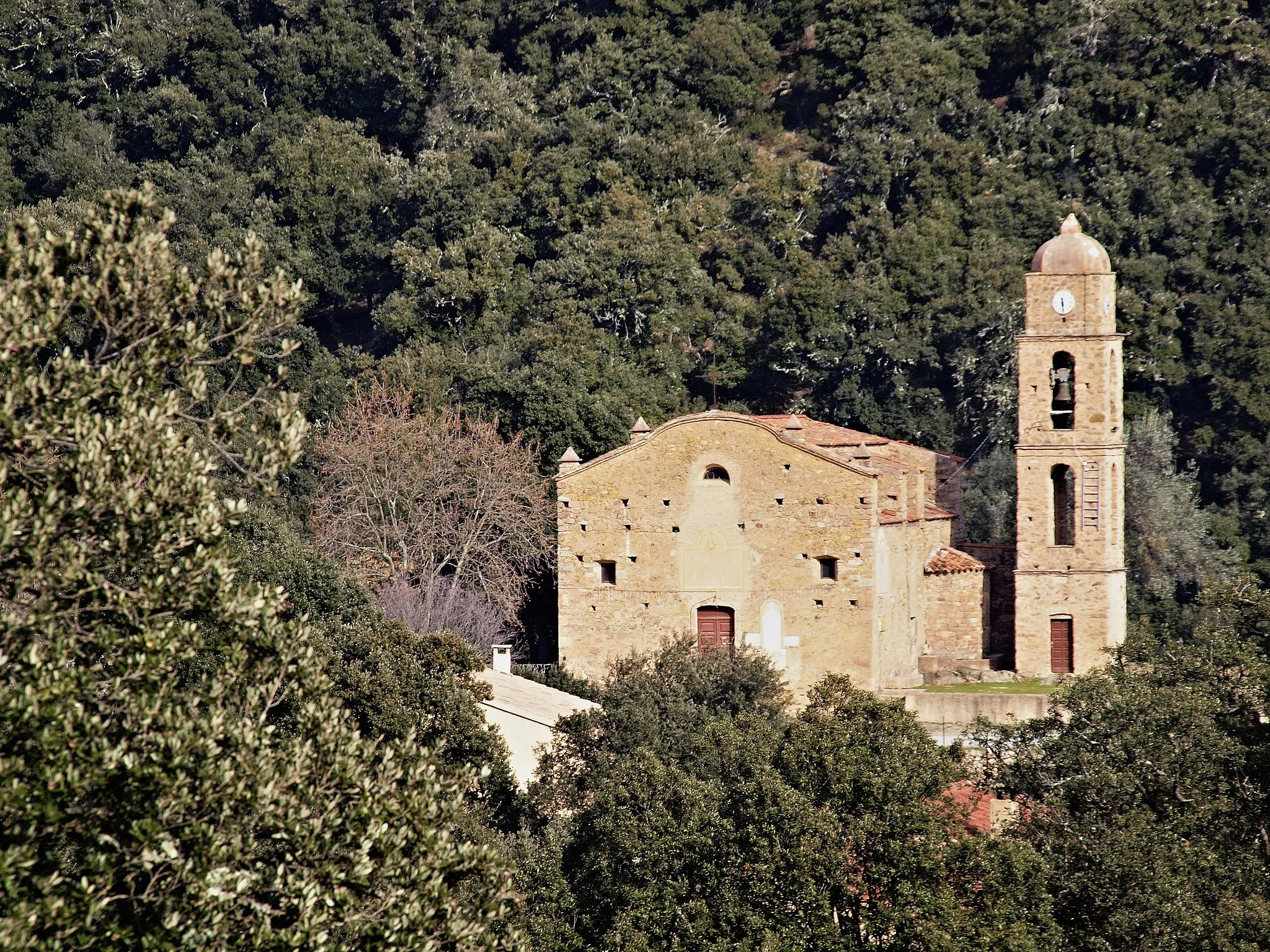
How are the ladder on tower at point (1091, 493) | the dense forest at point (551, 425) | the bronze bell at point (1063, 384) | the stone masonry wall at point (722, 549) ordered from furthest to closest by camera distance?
the bronze bell at point (1063, 384) < the ladder on tower at point (1091, 493) < the stone masonry wall at point (722, 549) < the dense forest at point (551, 425)

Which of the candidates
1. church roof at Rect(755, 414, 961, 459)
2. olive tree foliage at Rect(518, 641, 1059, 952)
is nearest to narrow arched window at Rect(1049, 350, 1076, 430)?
church roof at Rect(755, 414, 961, 459)

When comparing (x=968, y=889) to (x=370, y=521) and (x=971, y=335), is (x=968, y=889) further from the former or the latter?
(x=971, y=335)

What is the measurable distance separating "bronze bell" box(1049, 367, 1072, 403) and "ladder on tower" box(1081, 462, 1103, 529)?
56.7 inches

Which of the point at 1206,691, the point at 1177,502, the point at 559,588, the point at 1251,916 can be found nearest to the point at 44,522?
the point at 1251,916

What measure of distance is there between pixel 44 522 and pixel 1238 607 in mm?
19076

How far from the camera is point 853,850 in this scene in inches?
837

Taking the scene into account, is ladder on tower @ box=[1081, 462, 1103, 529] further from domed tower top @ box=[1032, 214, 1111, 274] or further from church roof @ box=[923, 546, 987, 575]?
domed tower top @ box=[1032, 214, 1111, 274]

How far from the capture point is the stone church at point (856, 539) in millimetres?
37156

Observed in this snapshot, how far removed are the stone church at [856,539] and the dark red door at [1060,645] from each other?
0.12ft

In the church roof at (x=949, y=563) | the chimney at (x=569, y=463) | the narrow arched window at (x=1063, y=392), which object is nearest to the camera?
the chimney at (x=569, y=463)

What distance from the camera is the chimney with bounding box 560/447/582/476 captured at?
1524 inches

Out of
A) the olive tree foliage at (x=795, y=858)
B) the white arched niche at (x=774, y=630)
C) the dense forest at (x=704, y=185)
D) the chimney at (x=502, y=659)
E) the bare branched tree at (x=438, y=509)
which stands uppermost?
the dense forest at (x=704, y=185)

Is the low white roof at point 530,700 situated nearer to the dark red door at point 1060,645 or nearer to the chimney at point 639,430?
the chimney at point 639,430

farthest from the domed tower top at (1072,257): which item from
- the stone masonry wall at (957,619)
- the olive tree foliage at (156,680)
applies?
the olive tree foliage at (156,680)
